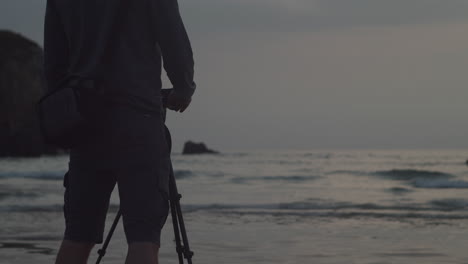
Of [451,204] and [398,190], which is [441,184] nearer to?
[398,190]

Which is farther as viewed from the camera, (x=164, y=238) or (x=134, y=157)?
(x=164, y=238)

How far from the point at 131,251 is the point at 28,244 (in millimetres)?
5066

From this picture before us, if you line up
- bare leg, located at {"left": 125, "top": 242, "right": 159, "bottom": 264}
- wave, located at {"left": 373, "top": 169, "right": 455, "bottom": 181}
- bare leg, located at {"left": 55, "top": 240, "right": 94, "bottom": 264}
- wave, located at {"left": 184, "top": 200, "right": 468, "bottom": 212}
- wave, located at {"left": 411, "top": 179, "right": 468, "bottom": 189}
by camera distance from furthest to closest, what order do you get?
wave, located at {"left": 373, "top": 169, "right": 455, "bottom": 181} < wave, located at {"left": 411, "top": 179, "right": 468, "bottom": 189} < wave, located at {"left": 184, "top": 200, "right": 468, "bottom": 212} < bare leg, located at {"left": 55, "top": 240, "right": 94, "bottom": 264} < bare leg, located at {"left": 125, "top": 242, "right": 159, "bottom": 264}

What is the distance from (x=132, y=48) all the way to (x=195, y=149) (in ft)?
210

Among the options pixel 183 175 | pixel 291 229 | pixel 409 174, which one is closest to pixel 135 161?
pixel 291 229

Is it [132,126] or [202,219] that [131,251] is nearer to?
[132,126]

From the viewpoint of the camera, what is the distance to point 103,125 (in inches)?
114

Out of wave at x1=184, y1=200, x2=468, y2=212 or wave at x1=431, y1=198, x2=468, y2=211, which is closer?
wave at x1=184, y1=200, x2=468, y2=212

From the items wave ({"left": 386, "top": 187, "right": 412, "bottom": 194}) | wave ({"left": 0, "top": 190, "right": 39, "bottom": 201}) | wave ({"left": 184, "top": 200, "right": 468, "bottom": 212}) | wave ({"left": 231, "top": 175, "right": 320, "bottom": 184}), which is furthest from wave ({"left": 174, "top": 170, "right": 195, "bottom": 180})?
wave ({"left": 184, "top": 200, "right": 468, "bottom": 212})

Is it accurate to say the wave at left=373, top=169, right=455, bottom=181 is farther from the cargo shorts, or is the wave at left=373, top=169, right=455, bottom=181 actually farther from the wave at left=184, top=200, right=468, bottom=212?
the cargo shorts

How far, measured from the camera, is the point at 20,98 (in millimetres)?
64938

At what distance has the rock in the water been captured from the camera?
2616 inches

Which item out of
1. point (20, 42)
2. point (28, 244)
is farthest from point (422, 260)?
point (20, 42)

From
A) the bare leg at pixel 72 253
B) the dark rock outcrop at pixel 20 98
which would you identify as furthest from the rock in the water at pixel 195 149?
the bare leg at pixel 72 253
